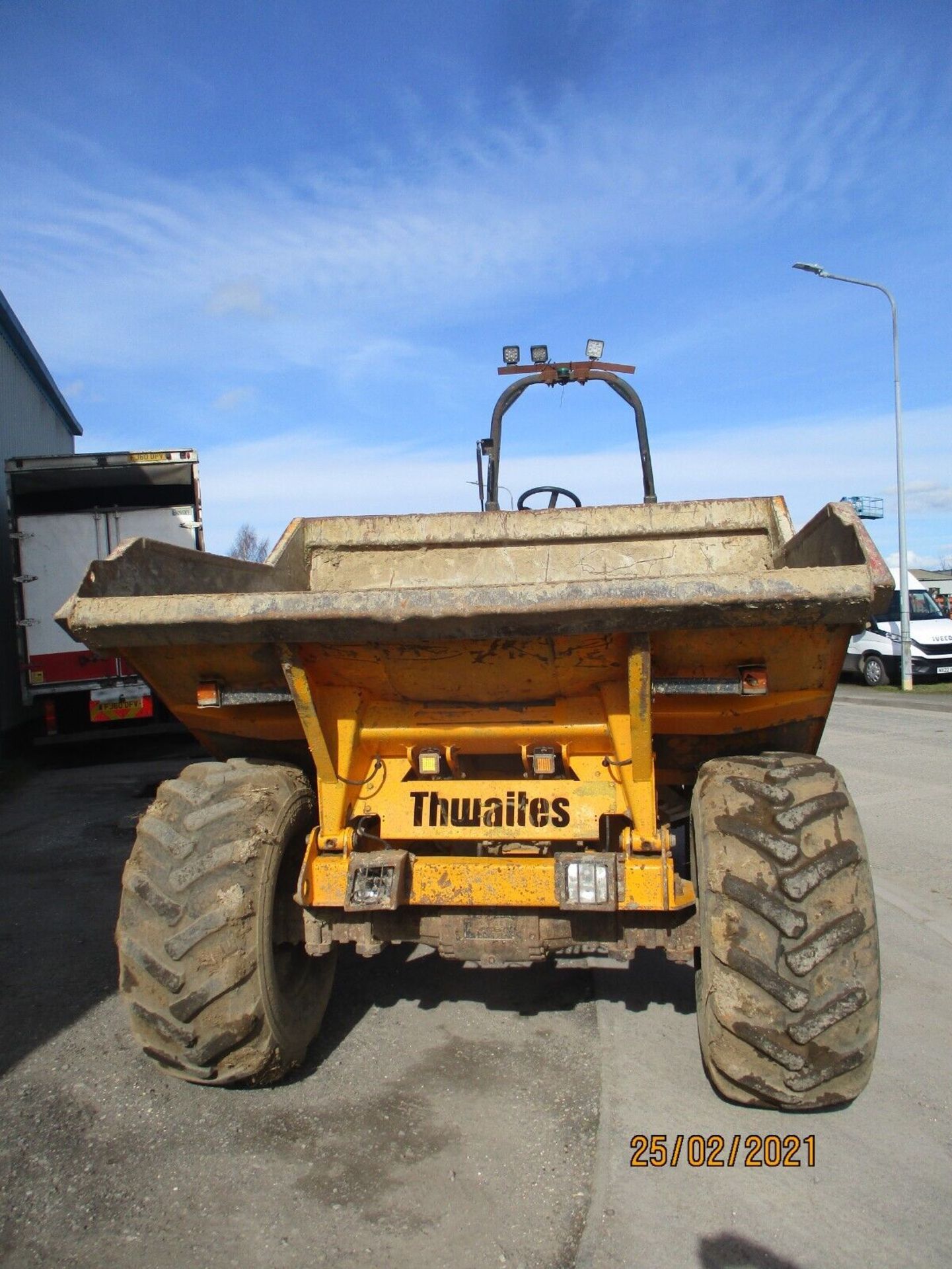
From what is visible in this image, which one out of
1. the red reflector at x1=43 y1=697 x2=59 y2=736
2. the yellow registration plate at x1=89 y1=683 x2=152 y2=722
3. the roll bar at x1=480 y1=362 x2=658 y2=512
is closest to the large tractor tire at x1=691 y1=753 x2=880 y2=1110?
the roll bar at x1=480 y1=362 x2=658 y2=512

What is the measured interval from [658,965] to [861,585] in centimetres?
254

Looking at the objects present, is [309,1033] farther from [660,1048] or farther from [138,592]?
[138,592]

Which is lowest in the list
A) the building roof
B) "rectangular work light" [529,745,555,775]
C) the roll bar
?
"rectangular work light" [529,745,555,775]

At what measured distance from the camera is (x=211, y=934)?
9.98 feet

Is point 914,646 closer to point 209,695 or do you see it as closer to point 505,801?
point 505,801

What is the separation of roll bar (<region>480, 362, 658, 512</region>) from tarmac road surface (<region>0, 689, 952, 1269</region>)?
3.53 metres

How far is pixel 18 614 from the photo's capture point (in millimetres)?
10516

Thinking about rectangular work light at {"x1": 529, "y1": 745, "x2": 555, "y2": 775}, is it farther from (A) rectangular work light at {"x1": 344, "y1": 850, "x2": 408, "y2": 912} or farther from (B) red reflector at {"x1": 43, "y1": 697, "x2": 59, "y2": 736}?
(B) red reflector at {"x1": 43, "y1": 697, "x2": 59, "y2": 736}

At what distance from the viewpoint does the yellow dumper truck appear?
9.12 feet

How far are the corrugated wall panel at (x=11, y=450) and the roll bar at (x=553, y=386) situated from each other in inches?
297

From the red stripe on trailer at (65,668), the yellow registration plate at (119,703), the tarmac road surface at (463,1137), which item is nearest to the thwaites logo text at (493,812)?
the tarmac road surface at (463,1137)

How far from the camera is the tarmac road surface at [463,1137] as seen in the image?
248 cm

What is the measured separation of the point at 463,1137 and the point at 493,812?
1043 millimetres
